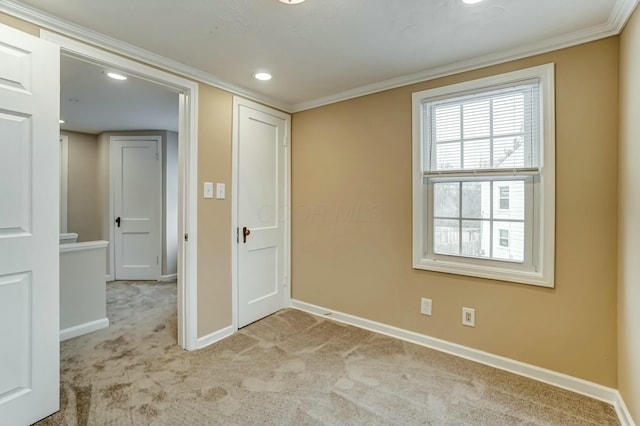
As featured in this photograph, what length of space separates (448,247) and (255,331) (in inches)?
71.3

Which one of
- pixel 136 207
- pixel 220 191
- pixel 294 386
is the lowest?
pixel 294 386

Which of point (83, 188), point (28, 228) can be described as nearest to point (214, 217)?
point (28, 228)

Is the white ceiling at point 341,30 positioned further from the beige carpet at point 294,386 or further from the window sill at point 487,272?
the beige carpet at point 294,386

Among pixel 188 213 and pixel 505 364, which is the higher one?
pixel 188 213

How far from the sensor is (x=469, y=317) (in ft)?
7.63

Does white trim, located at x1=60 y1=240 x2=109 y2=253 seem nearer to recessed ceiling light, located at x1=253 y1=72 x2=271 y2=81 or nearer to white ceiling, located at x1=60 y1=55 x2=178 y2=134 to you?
white ceiling, located at x1=60 y1=55 x2=178 y2=134

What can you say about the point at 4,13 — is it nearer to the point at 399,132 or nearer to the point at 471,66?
the point at 399,132

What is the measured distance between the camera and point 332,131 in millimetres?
3066

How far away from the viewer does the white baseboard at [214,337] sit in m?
2.50

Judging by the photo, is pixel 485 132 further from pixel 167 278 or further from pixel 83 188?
pixel 83 188

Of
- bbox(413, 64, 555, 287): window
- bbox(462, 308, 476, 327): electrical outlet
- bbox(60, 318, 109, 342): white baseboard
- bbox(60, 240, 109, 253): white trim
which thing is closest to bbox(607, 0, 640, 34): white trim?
bbox(413, 64, 555, 287): window

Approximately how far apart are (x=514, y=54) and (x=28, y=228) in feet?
10.0

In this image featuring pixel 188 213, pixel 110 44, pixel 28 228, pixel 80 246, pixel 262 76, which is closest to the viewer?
pixel 28 228

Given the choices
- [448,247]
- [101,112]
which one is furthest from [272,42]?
[101,112]
